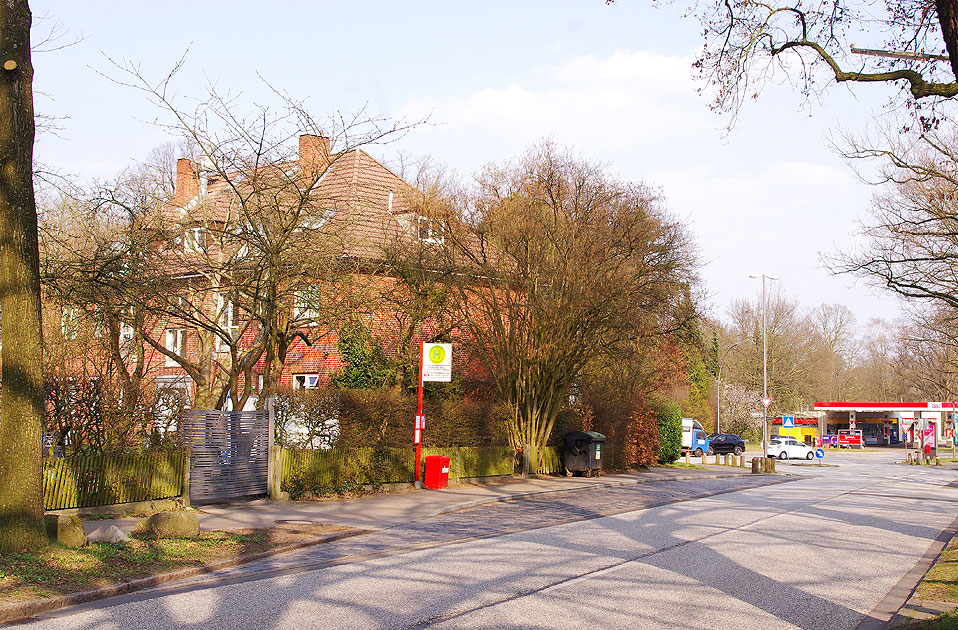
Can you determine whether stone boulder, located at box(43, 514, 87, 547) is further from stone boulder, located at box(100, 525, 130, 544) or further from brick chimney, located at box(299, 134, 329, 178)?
brick chimney, located at box(299, 134, 329, 178)

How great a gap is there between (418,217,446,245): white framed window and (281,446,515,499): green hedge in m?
6.03

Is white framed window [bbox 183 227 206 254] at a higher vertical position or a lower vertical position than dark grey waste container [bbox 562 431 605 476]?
higher

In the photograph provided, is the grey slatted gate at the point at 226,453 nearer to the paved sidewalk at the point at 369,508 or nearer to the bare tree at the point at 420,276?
the paved sidewalk at the point at 369,508

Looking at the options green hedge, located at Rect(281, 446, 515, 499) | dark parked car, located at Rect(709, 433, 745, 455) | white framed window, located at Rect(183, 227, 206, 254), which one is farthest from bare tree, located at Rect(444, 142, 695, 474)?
dark parked car, located at Rect(709, 433, 745, 455)

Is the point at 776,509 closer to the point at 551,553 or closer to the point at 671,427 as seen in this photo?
the point at 551,553

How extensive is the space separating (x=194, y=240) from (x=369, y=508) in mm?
6650

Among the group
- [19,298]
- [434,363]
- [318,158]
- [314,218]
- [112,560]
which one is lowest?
[112,560]

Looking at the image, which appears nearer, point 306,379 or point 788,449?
point 306,379

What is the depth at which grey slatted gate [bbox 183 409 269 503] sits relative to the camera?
16172mm

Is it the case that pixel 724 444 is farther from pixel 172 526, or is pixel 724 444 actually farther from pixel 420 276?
pixel 172 526

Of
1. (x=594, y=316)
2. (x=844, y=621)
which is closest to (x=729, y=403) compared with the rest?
(x=594, y=316)

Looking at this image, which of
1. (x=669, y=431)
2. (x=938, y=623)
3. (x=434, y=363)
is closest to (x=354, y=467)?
(x=434, y=363)

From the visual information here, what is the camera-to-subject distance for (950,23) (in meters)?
6.65

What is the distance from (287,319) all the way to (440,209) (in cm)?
703
